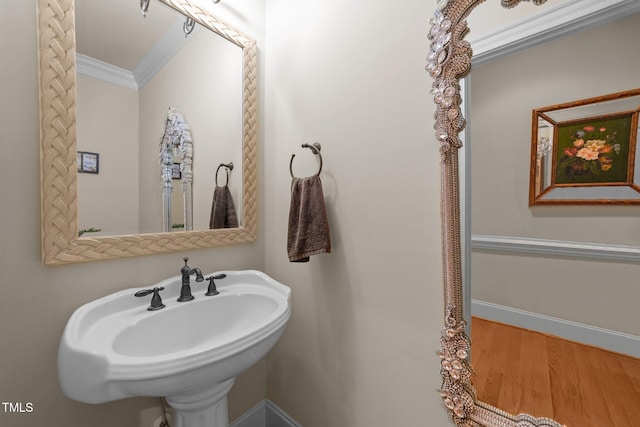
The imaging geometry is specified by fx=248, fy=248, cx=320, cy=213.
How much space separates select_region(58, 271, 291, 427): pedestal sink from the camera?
60 cm

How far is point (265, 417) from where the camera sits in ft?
4.68

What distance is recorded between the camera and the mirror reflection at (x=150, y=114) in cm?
88

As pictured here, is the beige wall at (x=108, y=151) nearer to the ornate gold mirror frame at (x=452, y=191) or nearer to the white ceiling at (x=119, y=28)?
the white ceiling at (x=119, y=28)

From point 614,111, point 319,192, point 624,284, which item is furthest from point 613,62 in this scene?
point 319,192

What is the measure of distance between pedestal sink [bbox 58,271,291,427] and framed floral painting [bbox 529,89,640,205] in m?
0.89

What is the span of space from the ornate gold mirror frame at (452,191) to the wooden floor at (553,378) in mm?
44

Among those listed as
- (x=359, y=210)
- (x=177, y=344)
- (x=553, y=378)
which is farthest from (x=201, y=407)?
(x=553, y=378)

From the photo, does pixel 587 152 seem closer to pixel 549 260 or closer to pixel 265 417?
pixel 549 260

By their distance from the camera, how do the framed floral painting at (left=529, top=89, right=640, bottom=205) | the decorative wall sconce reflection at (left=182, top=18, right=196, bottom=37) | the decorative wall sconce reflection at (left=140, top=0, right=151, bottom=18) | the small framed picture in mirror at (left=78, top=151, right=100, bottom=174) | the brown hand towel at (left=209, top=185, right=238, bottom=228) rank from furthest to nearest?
the brown hand towel at (left=209, top=185, right=238, bottom=228) < the decorative wall sconce reflection at (left=182, top=18, right=196, bottom=37) < the decorative wall sconce reflection at (left=140, top=0, right=151, bottom=18) < the small framed picture in mirror at (left=78, top=151, right=100, bottom=174) < the framed floral painting at (left=529, top=89, right=640, bottom=205)

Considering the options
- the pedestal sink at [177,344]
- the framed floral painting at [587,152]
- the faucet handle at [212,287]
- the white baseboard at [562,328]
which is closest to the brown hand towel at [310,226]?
the pedestal sink at [177,344]

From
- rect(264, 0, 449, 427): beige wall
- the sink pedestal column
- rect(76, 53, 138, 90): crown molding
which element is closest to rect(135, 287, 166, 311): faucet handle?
the sink pedestal column

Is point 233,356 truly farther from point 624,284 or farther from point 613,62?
point 613,62

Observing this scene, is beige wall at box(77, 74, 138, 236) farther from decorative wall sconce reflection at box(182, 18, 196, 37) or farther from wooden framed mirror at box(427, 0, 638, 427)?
wooden framed mirror at box(427, 0, 638, 427)

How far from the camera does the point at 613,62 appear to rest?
0.58 m
